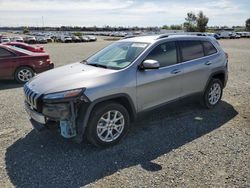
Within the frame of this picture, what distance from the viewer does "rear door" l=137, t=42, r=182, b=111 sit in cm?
450

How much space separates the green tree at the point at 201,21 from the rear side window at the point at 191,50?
74.1 m

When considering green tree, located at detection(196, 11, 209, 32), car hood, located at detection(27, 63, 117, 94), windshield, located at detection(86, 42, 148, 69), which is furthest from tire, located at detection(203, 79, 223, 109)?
green tree, located at detection(196, 11, 209, 32)

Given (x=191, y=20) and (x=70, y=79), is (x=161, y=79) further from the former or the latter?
(x=191, y=20)

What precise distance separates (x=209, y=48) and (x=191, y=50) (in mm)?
684

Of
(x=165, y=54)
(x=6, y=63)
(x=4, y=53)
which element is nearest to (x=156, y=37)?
(x=165, y=54)

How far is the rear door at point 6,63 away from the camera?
29.3ft

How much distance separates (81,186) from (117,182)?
45 cm

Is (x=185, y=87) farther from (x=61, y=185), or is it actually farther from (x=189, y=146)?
(x=61, y=185)

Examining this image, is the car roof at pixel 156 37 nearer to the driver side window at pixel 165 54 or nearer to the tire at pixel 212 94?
the driver side window at pixel 165 54

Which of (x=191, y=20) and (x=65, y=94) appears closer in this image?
(x=65, y=94)

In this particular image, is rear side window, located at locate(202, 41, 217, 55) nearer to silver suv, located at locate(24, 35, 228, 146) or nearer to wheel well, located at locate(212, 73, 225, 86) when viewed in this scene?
silver suv, located at locate(24, 35, 228, 146)

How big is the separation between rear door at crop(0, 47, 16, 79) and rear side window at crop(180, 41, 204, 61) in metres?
6.12

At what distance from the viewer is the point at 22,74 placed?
925 cm

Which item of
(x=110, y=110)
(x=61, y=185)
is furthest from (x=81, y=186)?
(x=110, y=110)
